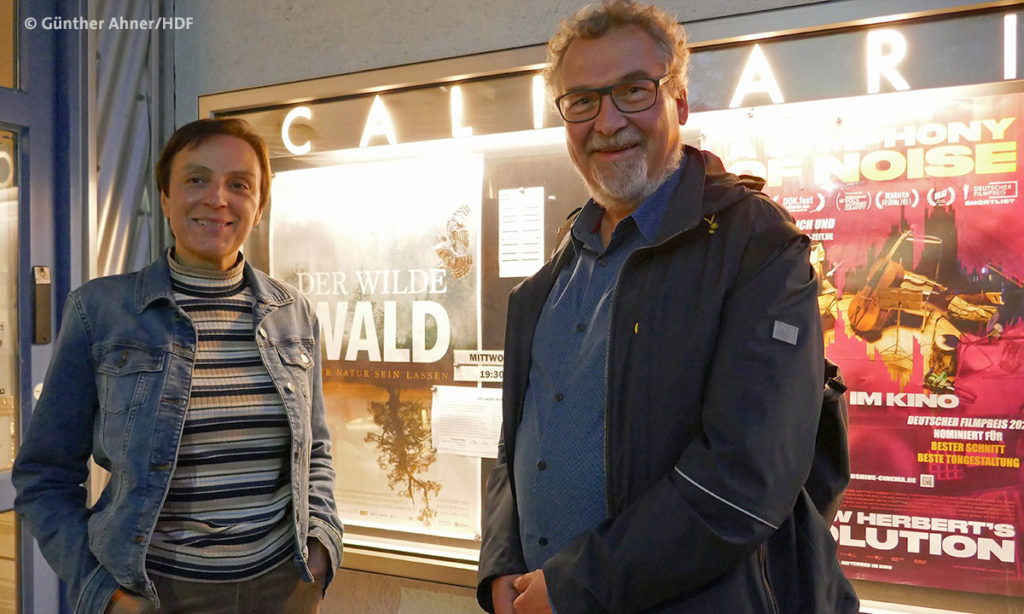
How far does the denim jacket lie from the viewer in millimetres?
1677

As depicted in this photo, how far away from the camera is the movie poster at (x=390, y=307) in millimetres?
2812

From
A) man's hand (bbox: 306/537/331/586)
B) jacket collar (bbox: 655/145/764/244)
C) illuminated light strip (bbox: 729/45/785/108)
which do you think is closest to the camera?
jacket collar (bbox: 655/145/764/244)

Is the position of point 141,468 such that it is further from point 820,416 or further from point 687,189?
point 820,416

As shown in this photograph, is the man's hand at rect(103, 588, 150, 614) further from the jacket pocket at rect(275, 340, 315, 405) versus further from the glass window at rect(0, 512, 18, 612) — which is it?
the glass window at rect(0, 512, 18, 612)

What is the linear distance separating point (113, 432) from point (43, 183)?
172cm

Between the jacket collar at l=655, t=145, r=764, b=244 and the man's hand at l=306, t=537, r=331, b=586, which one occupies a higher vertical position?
the jacket collar at l=655, t=145, r=764, b=244

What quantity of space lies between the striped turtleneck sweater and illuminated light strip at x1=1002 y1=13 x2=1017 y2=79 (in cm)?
214

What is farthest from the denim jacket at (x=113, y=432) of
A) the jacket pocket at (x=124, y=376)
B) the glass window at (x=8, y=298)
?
the glass window at (x=8, y=298)

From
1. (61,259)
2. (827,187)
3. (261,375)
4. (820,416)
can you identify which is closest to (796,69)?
(827,187)

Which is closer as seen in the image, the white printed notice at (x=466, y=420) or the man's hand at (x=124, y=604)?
the man's hand at (x=124, y=604)

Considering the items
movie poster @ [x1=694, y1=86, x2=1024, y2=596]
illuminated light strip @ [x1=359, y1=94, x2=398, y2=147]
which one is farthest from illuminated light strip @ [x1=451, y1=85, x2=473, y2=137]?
movie poster @ [x1=694, y1=86, x2=1024, y2=596]

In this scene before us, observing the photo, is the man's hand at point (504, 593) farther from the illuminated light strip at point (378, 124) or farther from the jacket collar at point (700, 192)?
the illuminated light strip at point (378, 124)

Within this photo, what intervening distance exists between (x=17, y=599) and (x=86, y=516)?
1540 millimetres

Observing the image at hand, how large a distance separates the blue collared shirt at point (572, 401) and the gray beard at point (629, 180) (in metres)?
0.02
